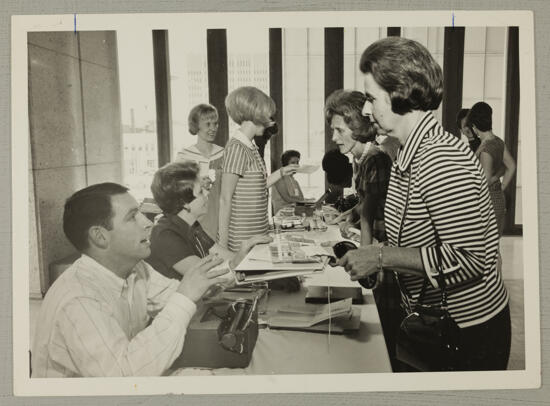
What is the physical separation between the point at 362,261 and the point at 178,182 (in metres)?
0.61

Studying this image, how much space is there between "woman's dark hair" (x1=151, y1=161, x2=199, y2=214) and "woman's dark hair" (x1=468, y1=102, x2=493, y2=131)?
2.82ft

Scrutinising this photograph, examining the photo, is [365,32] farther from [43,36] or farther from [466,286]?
[43,36]

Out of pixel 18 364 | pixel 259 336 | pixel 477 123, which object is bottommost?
pixel 18 364

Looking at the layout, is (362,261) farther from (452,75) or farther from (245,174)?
(452,75)

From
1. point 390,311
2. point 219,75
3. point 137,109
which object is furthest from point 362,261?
point 137,109

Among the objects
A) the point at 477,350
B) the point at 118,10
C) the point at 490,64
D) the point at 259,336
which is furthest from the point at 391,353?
the point at 118,10

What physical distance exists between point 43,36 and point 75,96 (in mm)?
222

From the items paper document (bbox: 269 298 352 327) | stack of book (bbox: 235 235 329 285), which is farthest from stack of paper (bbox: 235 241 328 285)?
paper document (bbox: 269 298 352 327)

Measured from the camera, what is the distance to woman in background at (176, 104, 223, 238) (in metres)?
1.58

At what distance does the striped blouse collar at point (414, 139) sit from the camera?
1.48 metres

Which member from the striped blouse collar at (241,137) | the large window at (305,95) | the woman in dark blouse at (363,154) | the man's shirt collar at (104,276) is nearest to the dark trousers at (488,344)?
the woman in dark blouse at (363,154)

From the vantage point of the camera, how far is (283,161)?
1596 millimetres

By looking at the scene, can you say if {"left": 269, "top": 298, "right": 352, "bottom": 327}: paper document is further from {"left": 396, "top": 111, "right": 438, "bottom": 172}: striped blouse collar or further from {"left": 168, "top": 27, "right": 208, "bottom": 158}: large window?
{"left": 168, "top": 27, "right": 208, "bottom": 158}: large window

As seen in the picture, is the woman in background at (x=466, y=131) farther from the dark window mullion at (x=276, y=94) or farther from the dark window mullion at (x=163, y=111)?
the dark window mullion at (x=163, y=111)
